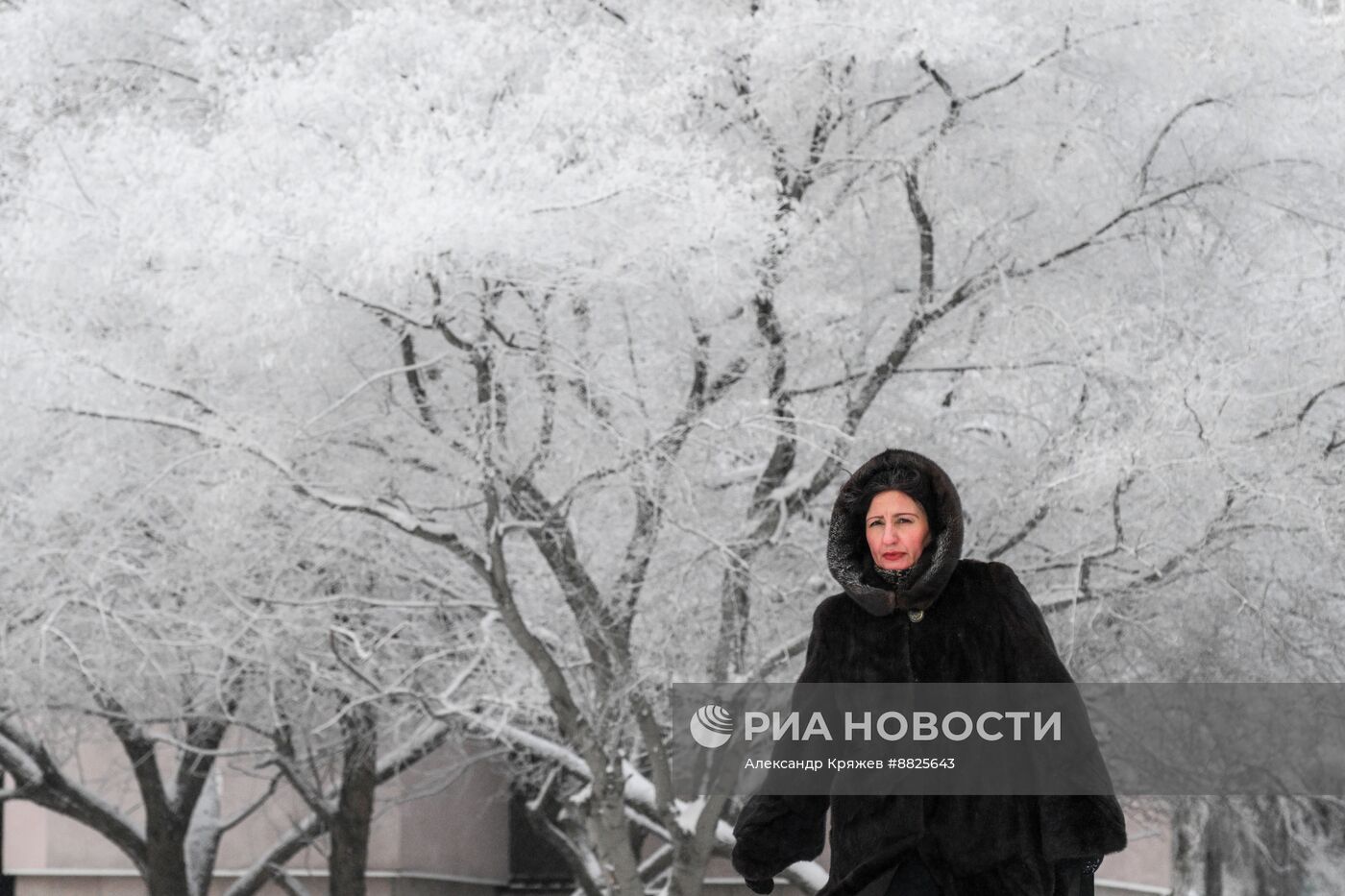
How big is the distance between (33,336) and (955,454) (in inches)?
204

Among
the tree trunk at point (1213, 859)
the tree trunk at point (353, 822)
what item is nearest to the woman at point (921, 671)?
the tree trunk at point (353, 822)

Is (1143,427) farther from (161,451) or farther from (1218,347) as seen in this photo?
(161,451)

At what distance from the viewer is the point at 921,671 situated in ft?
12.0

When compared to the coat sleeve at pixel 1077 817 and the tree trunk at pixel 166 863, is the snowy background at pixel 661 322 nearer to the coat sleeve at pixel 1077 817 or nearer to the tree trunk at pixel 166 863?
the tree trunk at pixel 166 863

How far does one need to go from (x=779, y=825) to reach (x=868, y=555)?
56cm

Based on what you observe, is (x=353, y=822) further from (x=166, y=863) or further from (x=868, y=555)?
(x=868, y=555)

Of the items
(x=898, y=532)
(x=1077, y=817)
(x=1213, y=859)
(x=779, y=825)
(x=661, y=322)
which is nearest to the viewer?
(x=1077, y=817)

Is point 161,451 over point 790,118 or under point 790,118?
under

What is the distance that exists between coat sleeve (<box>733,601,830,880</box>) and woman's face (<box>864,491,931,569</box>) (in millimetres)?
186

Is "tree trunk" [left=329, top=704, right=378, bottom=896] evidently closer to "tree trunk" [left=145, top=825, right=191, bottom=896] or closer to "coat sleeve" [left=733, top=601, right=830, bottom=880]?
"tree trunk" [left=145, top=825, right=191, bottom=896]

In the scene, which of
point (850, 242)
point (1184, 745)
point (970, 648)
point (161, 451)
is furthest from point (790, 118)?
point (970, 648)

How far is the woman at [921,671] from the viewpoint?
3.48m

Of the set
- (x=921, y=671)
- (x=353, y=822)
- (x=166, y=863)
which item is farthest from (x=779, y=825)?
(x=166, y=863)

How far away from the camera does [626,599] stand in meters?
11.0
